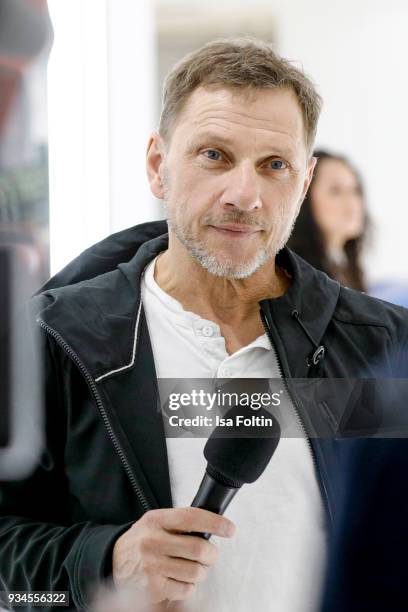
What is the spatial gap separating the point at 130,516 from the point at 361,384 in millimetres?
341

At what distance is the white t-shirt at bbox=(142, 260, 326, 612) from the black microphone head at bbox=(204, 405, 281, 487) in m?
0.06

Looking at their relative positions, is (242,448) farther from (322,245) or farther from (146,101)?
(146,101)

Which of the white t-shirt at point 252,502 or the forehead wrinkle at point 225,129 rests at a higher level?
the forehead wrinkle at point 225,129

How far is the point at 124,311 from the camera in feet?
3.81

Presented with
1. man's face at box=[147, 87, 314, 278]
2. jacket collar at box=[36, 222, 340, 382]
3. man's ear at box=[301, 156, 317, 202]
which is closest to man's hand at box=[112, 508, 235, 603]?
jacket collar at box=[36, 222, 340, 382]

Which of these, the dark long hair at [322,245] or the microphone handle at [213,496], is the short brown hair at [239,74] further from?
the microphone handle at [213,496]

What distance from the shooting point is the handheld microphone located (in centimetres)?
97

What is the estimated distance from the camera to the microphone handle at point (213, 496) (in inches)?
38.9

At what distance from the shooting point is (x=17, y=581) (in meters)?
1.15

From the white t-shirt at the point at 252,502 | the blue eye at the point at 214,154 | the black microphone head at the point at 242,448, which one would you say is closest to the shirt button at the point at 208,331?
the white t-shirt at the point at 252,502

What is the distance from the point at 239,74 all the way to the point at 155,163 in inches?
6.3

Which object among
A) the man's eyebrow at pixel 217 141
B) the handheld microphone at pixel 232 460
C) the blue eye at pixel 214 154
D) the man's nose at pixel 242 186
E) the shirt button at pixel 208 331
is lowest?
the handheld microphone at pixel 232 460

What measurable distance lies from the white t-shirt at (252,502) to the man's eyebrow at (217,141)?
0.21 meters

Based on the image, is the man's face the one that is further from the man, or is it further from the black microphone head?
the black microphone head
